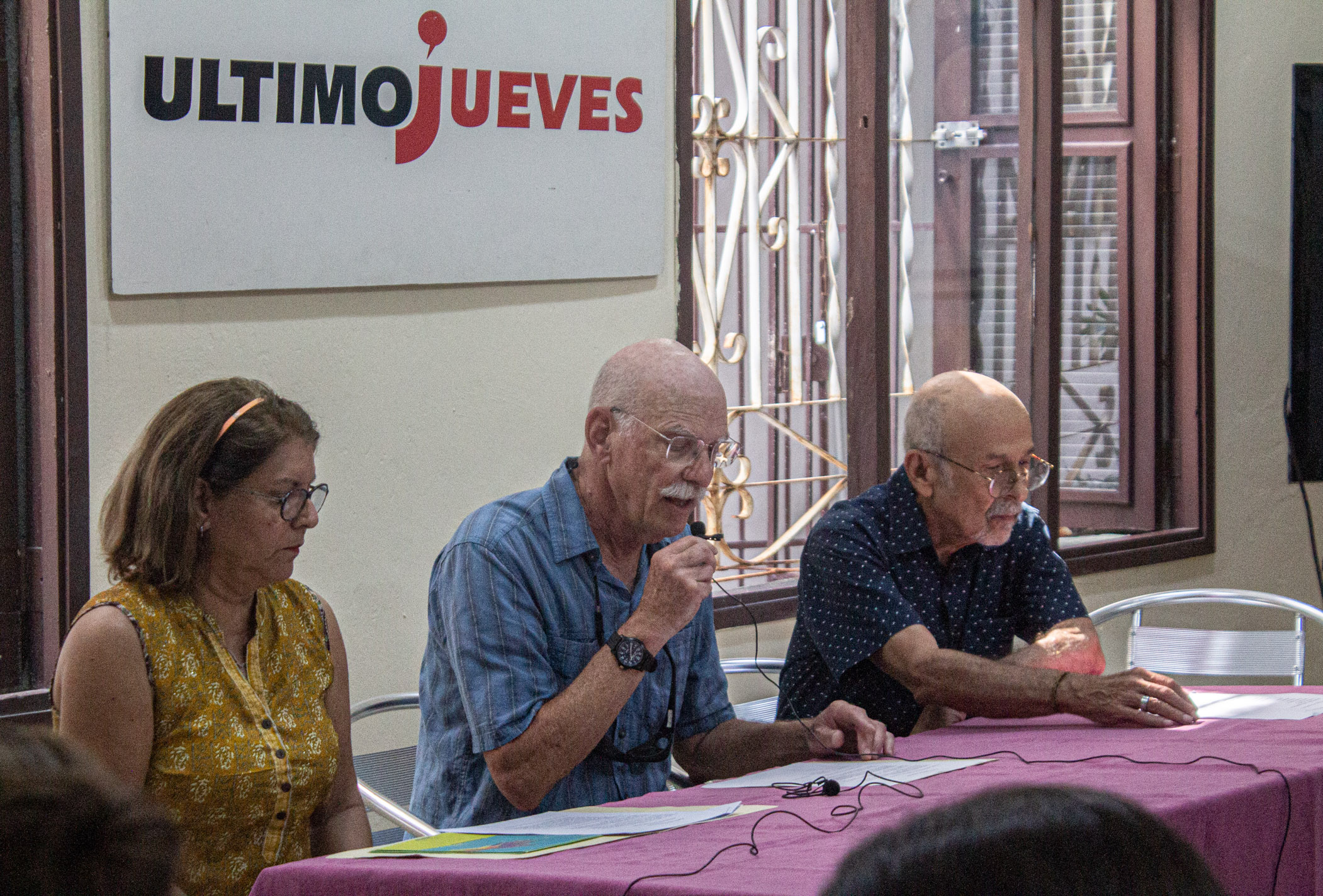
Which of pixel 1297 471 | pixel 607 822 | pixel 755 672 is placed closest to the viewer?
pixel 607 822

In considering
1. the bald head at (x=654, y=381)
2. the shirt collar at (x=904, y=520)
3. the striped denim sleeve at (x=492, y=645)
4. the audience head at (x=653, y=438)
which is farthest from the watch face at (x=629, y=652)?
the shirt collar at (x=904, y=520)

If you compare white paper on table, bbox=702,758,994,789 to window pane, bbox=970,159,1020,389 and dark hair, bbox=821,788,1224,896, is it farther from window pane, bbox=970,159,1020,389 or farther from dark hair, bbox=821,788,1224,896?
window pane, bbox=970,159,1020,389

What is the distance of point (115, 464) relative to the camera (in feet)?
9.07

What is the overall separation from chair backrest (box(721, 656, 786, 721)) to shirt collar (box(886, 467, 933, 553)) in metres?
0.35

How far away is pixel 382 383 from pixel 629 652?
3.82 feet

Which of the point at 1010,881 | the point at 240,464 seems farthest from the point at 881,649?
the point at 1010,881

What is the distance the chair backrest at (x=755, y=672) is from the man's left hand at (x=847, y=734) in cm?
56

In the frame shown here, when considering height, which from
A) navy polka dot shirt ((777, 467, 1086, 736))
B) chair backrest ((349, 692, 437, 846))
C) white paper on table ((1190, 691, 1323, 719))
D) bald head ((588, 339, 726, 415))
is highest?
bald head ((588, 339, 726, 415))

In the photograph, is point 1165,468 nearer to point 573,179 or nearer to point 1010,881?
point 573,179

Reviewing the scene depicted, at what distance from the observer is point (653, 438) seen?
7.99 ft

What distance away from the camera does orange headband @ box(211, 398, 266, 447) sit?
227cm

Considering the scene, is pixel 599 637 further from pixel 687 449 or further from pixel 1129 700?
pixel 1129 700

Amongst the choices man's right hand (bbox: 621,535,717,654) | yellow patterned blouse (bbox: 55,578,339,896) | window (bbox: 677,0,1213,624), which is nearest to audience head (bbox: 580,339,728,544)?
man's right hand (bbox: 621,535,717,654)

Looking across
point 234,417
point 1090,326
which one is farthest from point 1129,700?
point 1090,326
